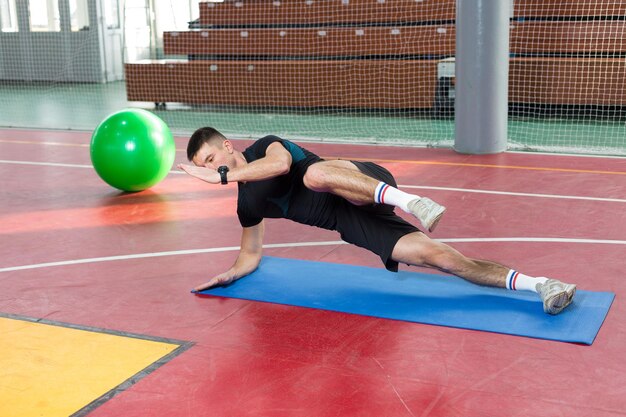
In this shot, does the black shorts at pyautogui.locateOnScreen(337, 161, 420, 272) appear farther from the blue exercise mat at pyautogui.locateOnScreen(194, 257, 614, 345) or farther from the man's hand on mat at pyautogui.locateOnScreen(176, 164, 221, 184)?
the man's hand on mat at pyautogui.locateOnScreen(176, 164, 221, 184)

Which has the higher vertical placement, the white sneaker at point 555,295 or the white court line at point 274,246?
the white sneaker at point 555,295

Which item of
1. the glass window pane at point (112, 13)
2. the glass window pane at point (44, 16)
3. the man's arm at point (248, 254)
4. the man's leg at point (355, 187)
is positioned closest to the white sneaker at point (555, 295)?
the man's leg at point (355, 187)

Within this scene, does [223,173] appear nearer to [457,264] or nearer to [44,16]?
[457,264]

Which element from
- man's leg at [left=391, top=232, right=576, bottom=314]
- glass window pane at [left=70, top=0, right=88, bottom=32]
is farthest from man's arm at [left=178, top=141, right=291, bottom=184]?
glass window pane at [left=70, top=0, right=88, bottom=32]

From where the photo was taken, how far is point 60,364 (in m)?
3.86

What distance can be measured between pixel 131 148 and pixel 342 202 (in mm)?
3117

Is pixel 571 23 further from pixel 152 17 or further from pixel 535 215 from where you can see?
pixel 152 17

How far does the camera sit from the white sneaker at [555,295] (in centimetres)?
413

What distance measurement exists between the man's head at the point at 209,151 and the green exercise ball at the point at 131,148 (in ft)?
9.40

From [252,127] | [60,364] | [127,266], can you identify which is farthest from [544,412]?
[252,127]

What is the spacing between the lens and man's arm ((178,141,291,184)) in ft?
13.9

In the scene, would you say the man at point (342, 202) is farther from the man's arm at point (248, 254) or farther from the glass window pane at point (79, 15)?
the glass window pane at point (79, 15)

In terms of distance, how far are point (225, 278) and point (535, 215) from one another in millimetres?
2800

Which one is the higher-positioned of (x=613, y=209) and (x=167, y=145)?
(x=167, y=145)
